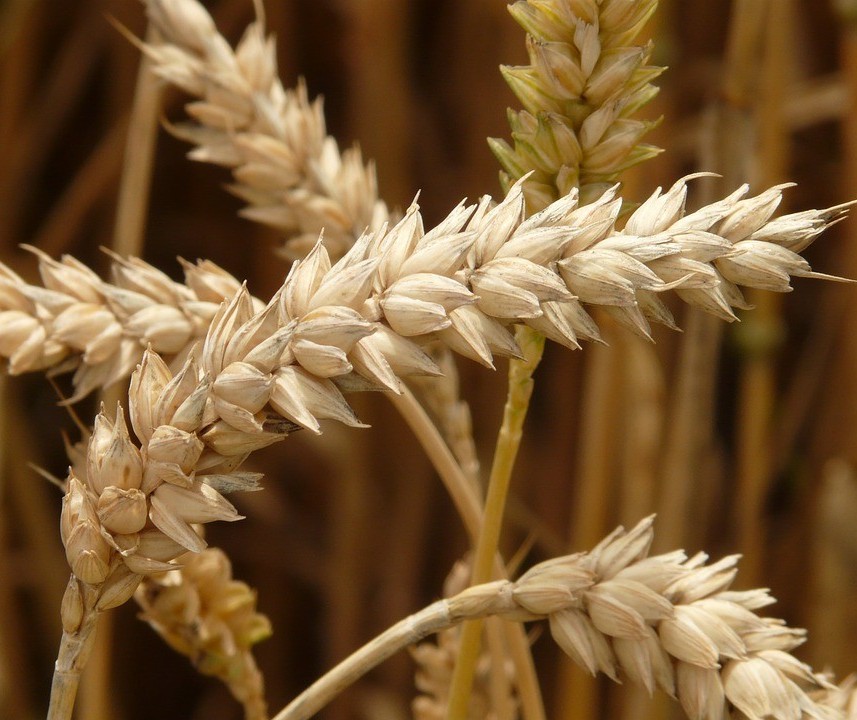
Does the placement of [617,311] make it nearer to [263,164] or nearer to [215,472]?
[215,472]

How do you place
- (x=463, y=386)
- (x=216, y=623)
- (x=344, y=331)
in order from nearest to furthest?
1. (x=344, y=331)
2. (x=216, y=623)
3. (x=463, y=386)

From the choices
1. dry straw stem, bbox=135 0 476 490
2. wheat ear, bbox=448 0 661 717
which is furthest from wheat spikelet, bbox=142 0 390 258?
wheat ear, bbox=448 0 661 717

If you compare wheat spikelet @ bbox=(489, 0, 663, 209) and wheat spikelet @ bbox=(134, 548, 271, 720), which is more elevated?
wheat spikelet @ bbox=(489, 0, 663, 209)

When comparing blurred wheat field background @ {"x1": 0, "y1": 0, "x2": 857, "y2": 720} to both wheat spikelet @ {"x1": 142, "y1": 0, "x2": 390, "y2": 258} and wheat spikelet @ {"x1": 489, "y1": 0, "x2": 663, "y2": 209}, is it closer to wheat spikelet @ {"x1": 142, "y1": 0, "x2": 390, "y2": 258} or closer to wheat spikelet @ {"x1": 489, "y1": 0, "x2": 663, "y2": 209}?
wheat spikelet @ {"x1": 142, "y1": 0, "x2": 390, "y2": 258}

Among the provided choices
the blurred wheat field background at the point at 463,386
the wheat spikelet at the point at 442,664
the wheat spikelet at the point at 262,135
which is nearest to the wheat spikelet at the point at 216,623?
the wheat spikelet at the point at 442,664

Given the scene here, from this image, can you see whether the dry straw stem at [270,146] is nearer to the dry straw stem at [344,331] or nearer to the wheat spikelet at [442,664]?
the wheat spikelet at [442,664]

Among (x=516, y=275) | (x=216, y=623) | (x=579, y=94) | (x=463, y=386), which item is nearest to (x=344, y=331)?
(x=516, y=275)

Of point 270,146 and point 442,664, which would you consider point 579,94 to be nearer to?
point 270,146
